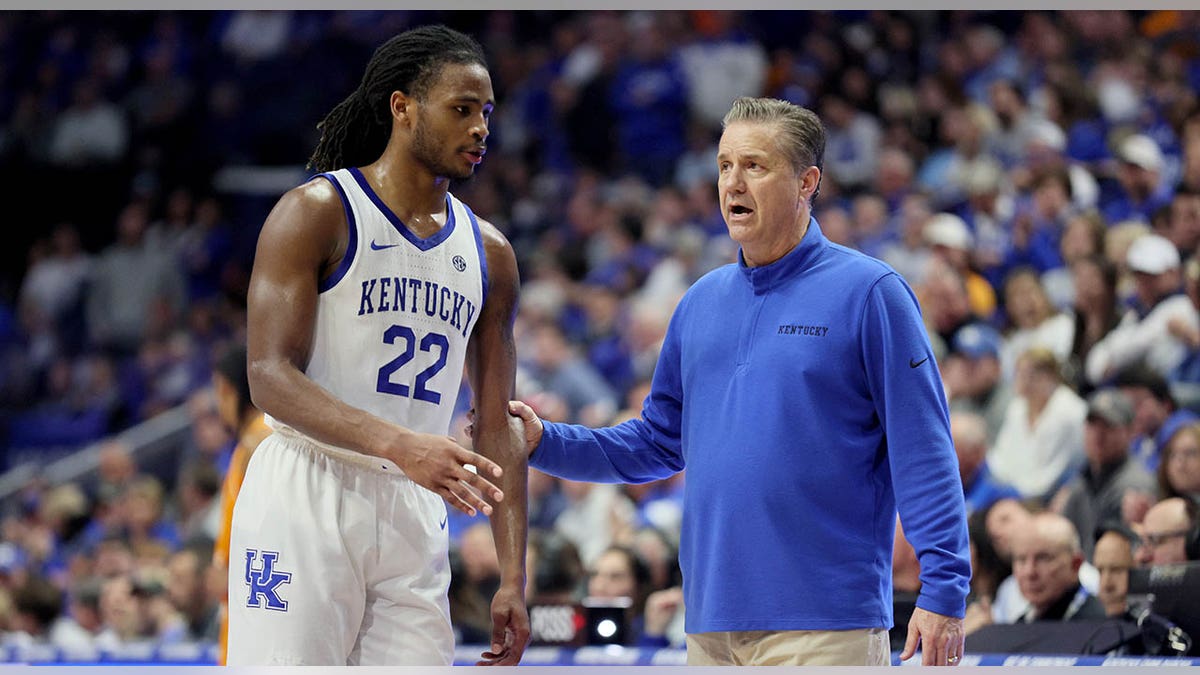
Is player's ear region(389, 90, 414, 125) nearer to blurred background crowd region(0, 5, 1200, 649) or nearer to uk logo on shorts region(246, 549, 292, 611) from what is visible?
uk logo on shorts region(246, 549, 292, 611)

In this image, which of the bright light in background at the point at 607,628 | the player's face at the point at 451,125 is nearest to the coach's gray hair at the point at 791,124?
the player's face at the point at 451,125

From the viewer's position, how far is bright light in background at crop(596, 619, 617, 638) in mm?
5461

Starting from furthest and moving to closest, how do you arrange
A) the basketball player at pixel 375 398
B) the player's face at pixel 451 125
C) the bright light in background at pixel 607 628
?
the bright light in background at pixel 607 628 → the player's face at pixel 451 125 → the basketball player at pixel 375 398

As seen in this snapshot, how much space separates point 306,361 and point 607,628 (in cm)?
238

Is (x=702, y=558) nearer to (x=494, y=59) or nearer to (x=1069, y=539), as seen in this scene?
(x=1069, y=539)

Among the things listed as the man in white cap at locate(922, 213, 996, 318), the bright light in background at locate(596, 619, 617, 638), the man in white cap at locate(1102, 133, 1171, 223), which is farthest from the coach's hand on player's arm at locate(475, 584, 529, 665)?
the man in white cap at locate(1102, 133, 1171, 223)

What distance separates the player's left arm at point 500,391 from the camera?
3.79m

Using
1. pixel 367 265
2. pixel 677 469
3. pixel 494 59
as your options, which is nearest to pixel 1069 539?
pixel 677 469

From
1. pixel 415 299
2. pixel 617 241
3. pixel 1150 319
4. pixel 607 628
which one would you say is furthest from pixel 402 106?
pixel 617 241

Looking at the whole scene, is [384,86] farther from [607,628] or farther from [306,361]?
[607,628]

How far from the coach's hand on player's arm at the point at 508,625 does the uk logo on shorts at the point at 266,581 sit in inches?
22.2

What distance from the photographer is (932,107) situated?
430 inches

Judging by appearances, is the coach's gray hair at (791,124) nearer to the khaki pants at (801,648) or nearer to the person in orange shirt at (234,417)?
the khaki pants at (801,648)

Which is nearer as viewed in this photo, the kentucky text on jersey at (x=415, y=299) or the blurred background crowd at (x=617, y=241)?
the kentucky text on jersey at (x=415, y=299)
